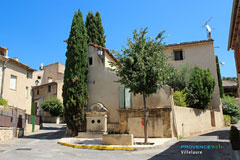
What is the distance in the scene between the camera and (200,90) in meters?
20.4

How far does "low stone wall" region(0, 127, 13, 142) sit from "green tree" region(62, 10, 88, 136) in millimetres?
4265

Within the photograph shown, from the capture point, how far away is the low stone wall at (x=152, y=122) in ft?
48.0

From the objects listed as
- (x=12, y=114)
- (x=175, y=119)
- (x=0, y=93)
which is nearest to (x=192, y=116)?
(x=175, y=119)

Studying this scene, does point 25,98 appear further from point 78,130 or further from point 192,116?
point 192,116

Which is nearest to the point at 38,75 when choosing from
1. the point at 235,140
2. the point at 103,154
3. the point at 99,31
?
the point at 99,31

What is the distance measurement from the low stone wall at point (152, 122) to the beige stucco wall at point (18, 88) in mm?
13009

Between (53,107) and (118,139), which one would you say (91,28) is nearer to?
(53,107)

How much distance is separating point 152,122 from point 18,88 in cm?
1610

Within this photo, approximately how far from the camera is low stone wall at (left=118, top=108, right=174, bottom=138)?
14617 millimetres

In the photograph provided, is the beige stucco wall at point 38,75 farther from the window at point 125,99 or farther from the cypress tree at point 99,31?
the window at point 125,99

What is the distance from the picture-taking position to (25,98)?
24781 millimetres

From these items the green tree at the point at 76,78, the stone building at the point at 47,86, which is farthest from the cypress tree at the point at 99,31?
the stone building at the point at 47,86

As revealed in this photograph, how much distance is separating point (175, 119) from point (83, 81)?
8117mm

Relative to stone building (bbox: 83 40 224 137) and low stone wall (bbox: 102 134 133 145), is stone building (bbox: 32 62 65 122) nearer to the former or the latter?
stone building (bbox: 83 40 224 137)
